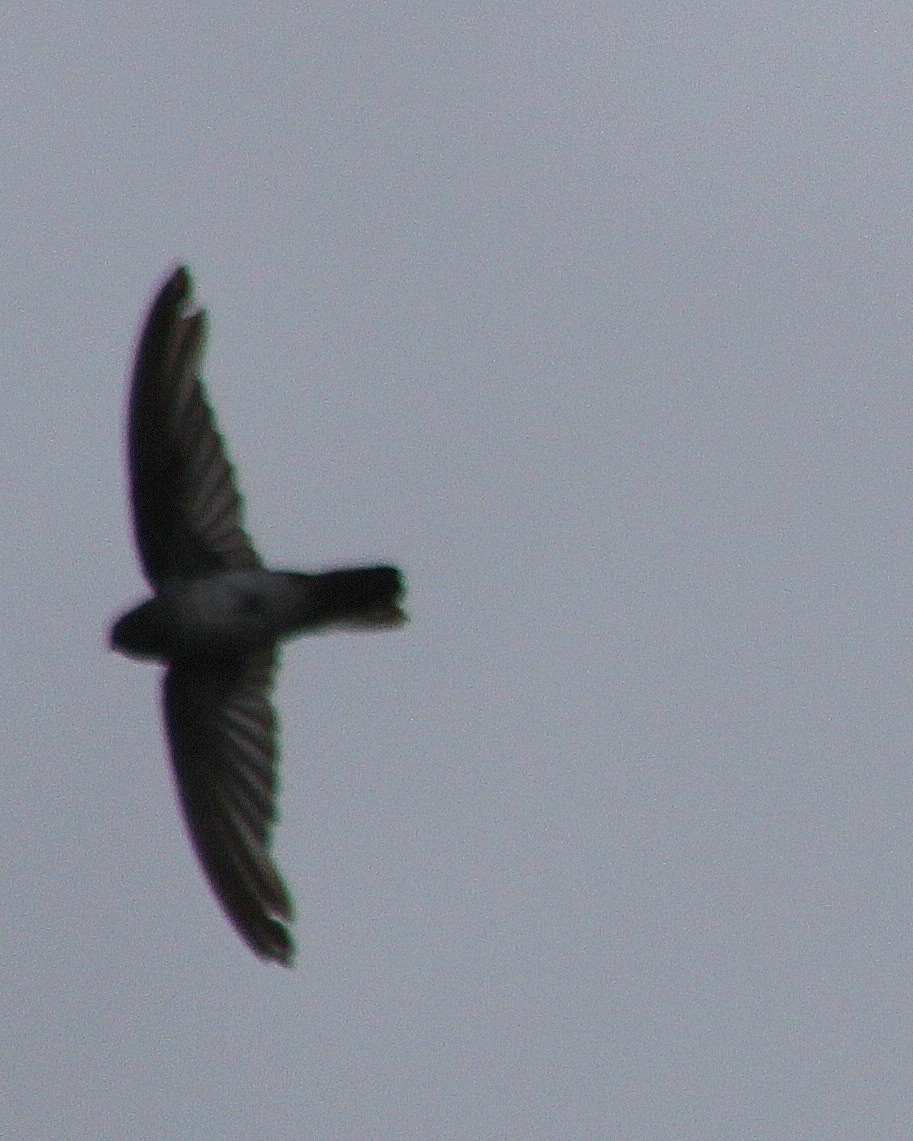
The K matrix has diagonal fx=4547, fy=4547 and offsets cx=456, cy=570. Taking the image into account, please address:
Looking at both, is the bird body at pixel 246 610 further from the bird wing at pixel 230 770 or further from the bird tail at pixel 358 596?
the bird wing at pixel 230 770

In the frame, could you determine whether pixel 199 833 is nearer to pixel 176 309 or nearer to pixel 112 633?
pixel 112 633

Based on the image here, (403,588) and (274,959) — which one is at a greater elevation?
(403,588)

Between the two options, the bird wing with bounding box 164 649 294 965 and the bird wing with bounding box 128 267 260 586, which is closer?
the bird wing with bounding box 164 649 294 965

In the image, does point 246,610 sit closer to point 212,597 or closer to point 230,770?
point 212,597

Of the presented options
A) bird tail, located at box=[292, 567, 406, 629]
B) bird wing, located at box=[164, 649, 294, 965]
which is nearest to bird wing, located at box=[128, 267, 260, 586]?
bird tail, located at box=[292, 567, 406, 629]

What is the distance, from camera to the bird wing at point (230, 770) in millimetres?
12930

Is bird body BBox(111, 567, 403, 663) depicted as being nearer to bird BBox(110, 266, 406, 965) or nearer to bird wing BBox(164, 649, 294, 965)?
bird BBox(110, 266, 406, 965)

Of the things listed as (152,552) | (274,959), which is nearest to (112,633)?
(152,552)

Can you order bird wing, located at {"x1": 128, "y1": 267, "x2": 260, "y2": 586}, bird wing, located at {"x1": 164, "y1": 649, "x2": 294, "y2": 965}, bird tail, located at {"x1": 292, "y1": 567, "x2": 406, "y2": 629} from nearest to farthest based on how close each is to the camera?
bird tail, located at {"x1": 292, "y1": 567, "x2": 406, "y2": 629}, bird wing, located at {"x1": 164, "y1": 649, "x2": 294, "y2": 965}, bird wing, located at {"x1": 128, "y1": 267, "x2": 260, "y2": 586}

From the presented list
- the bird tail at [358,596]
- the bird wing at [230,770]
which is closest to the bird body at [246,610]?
the bird tail at [358,596]

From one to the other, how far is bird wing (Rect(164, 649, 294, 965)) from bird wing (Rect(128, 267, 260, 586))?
373mm

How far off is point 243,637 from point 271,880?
0.70m

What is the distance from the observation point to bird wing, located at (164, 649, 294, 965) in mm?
12930

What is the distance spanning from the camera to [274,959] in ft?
41.5
